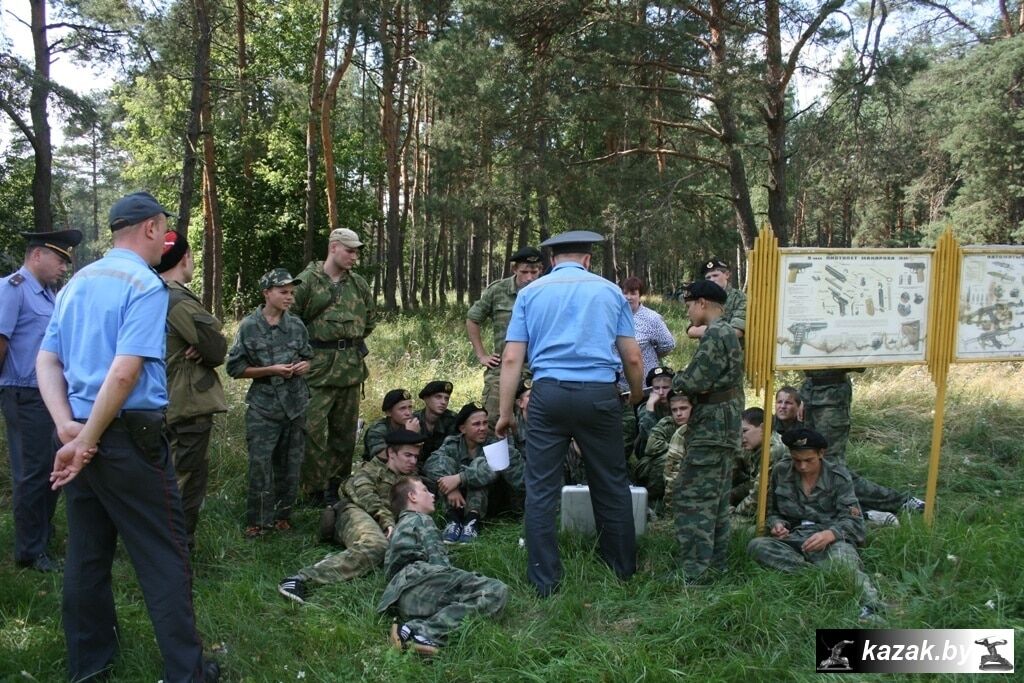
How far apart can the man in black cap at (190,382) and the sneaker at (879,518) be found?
416 centimetres

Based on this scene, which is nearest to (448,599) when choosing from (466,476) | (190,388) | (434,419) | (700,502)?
(700,502)

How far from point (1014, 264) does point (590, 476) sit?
334 cm

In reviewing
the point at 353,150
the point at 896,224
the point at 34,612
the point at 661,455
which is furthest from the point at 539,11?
the point at 896,224

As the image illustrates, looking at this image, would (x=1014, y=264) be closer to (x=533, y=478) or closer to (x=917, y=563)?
(x=917, y=563)

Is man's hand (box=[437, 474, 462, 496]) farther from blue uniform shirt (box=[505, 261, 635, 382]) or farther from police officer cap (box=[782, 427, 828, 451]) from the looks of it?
police officer cap (box=[782, 427, 828, 451])

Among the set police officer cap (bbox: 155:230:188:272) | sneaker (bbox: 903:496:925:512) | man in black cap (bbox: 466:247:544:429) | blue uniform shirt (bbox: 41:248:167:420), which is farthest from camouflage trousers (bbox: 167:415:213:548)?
sneaker (bbox: 903:496:925:512)

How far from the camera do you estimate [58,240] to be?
4.58m

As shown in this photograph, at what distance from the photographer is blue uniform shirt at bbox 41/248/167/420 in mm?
2791

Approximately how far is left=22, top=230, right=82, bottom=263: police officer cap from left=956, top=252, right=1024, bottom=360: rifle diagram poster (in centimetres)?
566

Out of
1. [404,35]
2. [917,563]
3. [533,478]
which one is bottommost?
[917,563]

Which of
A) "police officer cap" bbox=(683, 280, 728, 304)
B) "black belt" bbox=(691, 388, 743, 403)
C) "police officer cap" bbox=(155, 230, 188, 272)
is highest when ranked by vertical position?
"police officer cap" bbox=(155, 230, 188, 272)

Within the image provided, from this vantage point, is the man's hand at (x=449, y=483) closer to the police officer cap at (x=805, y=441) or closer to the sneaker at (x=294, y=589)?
the sneaker at (x=294, y=589)

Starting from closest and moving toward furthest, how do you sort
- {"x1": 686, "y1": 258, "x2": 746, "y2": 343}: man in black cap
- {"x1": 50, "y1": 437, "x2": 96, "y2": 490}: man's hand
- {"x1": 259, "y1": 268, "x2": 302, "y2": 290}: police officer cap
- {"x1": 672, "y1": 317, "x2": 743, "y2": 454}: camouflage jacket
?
{"x1": 50, "y1": 437, "x2": 96, "y2": 490}: man's hand, {"x1": 672, "y1": 317, "x2": 743, "y2": 454}: camouflage jacket, {"x1": 259, "y1": 268, "x2": 302, "y2": 290}: police officer cap, {"x1": 686, "y1": 258, "x2": 746, "y2": 343}: man in black cap

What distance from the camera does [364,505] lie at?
4773mm
